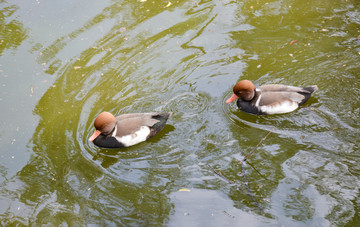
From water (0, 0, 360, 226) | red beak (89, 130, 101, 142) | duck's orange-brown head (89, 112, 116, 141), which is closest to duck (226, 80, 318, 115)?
water (0, 0, 360, 226)

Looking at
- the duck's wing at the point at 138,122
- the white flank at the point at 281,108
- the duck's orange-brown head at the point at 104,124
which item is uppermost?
the duck's orange-brown head at the point at 104,124

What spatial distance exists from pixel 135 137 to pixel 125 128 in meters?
0.21

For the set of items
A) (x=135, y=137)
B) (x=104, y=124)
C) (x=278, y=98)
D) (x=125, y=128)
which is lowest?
(x=278, y=98)

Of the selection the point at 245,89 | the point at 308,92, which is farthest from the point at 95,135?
the point at 308,92

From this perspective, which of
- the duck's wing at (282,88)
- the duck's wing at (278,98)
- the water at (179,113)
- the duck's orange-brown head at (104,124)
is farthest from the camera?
the duck's wing at (282,88)

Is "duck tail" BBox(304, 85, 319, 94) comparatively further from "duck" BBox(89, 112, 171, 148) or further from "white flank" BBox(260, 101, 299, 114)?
"duck" BBox(89, 112, 171, 148)

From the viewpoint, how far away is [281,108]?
21.3 feet

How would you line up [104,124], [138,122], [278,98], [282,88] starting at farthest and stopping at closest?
[282,88] → [278,98] → [138,122] → [104,124]

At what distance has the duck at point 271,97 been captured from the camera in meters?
6.48

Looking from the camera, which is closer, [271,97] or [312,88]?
[271,97]

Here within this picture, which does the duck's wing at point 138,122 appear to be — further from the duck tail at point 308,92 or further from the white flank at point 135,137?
the duck tail at point 308,92

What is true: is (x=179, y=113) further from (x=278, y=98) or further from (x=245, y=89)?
(x=278, y=98)

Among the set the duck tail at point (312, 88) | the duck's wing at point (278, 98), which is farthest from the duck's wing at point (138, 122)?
the duck tail at point (312, 88)

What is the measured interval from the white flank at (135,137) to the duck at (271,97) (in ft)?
5.34
